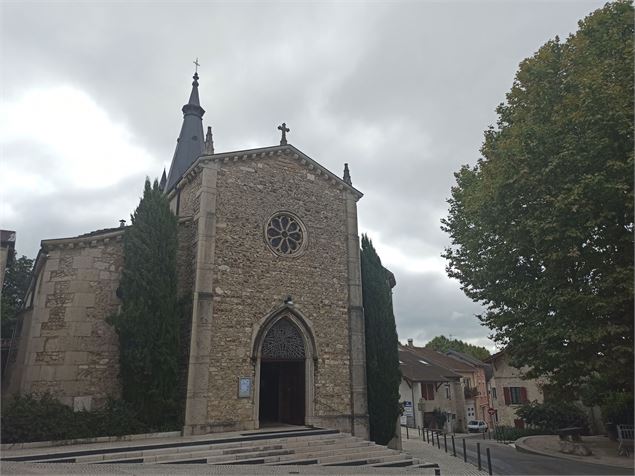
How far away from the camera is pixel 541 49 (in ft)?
40.5

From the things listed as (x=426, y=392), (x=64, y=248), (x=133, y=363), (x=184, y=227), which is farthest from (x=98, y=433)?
(x=426, y=392)

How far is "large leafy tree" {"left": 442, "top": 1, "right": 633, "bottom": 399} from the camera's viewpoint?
10148 mm

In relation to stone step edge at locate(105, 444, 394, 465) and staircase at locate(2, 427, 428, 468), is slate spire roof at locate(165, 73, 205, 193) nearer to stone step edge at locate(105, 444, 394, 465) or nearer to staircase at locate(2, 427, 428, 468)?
staircase at locate(2, 427, 428, 468)

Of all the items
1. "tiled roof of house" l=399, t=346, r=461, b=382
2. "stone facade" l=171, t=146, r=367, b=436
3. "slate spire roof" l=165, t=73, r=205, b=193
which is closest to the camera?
"stone facade" l=171, t=146, r=367, b=436

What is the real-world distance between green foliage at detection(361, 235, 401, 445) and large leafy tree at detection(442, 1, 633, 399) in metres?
4.59

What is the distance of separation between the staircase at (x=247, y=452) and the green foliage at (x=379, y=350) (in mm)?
2853

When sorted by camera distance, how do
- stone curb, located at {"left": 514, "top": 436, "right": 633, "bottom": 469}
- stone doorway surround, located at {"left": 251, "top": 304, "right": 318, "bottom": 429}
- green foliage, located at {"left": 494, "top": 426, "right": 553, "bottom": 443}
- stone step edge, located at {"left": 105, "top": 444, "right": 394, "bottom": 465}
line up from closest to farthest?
1. stone step edge, located at {"left": 105, "top": 444, "right": 394, "bottom": 465}
2. stone curb, located at {"left": 514, "top": 436, "right": 633, "bottom": 469}
3. stone doorway surround, located at {"left": 251, "top": 304, "right": 318, "bottom": 429}
4. green foliage, located at {"left": 494, "top": 426, "right": 553, "bottom": 443}

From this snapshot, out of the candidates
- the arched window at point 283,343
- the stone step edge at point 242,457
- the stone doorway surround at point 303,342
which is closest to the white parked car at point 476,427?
the stone doorway surround at point 303,342

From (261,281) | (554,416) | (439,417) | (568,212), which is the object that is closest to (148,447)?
(261,281)

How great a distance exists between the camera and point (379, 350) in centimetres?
1658

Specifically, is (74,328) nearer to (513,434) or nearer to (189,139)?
(189,139)

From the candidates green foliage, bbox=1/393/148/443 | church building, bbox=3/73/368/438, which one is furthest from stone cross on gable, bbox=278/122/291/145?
green foliage, bbox=1/393/148/443

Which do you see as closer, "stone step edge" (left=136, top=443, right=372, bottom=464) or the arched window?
"stone step edge" (left=136, top=443, right=372, bottom=464)

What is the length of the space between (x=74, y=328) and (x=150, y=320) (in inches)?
89.8
